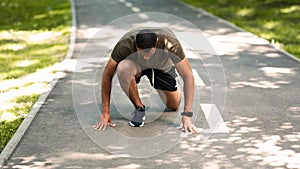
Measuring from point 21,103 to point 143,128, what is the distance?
237 centimetres

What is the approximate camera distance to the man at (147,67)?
6.48m

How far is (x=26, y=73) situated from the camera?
1071cm

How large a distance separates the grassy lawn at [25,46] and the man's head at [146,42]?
2.03 metres

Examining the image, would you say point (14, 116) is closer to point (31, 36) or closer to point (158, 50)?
point (158, 50)

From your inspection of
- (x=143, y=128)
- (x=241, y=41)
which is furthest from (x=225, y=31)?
(x=143, y=128)

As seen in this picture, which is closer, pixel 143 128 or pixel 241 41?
pixel 143 128

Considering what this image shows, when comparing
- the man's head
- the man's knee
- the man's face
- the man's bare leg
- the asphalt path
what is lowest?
the asphalt path

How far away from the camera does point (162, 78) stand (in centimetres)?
721

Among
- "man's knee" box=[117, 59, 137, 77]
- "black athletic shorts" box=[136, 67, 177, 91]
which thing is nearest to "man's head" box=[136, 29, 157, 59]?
"man's knee" box=[117, 59, 137, 77]

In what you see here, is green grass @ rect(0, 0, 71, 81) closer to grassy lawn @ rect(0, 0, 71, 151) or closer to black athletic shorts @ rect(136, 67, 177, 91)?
grassy lawn @ rect(0, 0, 71, 151)

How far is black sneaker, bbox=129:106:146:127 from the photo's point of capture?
7145 millimetres

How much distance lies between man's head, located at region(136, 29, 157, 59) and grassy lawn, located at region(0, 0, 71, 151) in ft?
6.67

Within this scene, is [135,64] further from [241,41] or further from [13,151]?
[241,41]

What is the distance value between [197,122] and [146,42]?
1.58 meters
